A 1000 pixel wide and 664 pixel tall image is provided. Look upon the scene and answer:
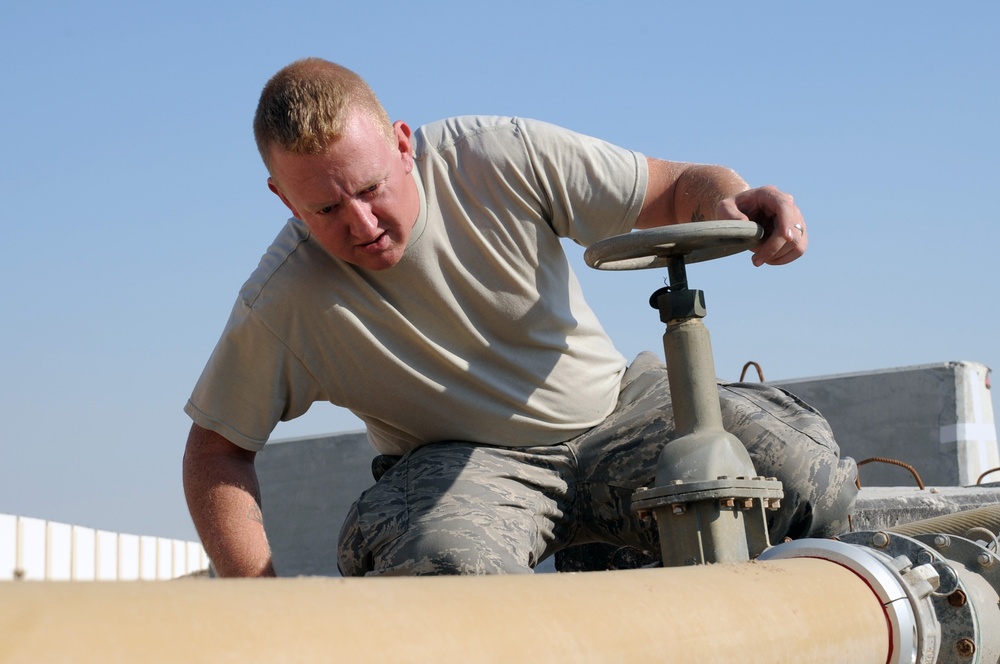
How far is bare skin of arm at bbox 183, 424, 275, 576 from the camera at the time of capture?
2.00m

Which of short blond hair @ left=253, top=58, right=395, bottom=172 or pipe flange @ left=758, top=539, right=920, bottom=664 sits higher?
short blond hair @ left=253, top=58, right=395, bottom=172

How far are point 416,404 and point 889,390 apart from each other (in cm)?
330

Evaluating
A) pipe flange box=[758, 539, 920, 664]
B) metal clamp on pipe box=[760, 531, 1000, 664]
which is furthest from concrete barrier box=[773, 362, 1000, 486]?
pipe flange box=[758, 539, 920, 664]

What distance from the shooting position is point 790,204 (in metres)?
1.78

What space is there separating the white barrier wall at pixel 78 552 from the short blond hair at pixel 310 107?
2775 mm

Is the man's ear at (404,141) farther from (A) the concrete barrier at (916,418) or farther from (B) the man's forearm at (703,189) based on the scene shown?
(A) the concrete barrier at (916,418)

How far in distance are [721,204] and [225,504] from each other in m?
1.00

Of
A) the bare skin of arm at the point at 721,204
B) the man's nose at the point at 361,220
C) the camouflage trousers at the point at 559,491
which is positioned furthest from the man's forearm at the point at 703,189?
the man's nose at the point at 361,220

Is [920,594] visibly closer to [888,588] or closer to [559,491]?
[888,588]

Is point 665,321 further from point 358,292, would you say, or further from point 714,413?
point 358,292

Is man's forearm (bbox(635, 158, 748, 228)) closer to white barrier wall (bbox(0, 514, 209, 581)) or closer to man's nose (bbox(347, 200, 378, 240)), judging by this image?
man's nose (bbox(347, 200, 378, 240))

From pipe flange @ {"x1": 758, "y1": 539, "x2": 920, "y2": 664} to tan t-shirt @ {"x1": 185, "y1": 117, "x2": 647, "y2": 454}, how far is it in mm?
908

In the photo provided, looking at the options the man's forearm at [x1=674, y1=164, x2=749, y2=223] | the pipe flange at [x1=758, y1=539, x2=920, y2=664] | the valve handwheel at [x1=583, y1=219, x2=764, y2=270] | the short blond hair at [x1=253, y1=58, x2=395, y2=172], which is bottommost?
the pipe flange at [x1=758, y1=539, x2=920, y2=664]

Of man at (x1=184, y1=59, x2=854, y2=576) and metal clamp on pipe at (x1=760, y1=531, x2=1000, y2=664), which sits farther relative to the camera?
man at (x1=184, y1=59, x2=854, y2=576)
